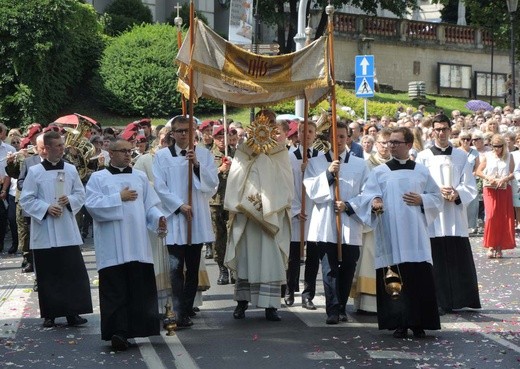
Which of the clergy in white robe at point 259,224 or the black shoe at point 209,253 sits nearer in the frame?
the clergy in white robe at point 259,224

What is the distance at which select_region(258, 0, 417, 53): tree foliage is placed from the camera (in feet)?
170

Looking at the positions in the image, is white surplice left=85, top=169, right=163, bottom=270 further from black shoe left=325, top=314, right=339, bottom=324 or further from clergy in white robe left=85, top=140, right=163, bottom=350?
black shoe left=325, top=314, right=339, bottom=324

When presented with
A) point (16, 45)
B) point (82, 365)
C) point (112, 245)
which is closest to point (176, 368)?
point (82, 365)

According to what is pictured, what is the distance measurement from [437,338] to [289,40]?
4246 centimetres

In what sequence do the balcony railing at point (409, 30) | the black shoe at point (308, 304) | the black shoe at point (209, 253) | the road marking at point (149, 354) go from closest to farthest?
the road marking at point (149, 354) → the black shoe at point (308, 304) → the black shoe at point (209, 253) → the balcony railing at point (409, 30)

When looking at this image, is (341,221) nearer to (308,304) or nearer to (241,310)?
(308,304)

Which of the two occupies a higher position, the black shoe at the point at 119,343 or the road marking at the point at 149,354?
the black shoe at the point at 119,343

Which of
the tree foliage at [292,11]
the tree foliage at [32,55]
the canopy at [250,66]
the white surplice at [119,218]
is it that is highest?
the tree foliage at [292,11]

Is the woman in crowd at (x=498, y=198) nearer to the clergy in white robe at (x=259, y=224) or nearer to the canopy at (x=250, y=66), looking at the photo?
the canopy at (x=250, y=66)

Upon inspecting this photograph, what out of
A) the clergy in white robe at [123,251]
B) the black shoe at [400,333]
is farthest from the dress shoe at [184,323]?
the black shoe at [400,333]

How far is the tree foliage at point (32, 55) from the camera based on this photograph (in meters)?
34.0

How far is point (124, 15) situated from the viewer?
46.1 m

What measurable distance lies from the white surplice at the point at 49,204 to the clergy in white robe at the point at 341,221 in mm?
2388

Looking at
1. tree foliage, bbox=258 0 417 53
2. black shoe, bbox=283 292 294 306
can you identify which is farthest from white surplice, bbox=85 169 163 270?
tree foliage, bbox=258 0 417 53
